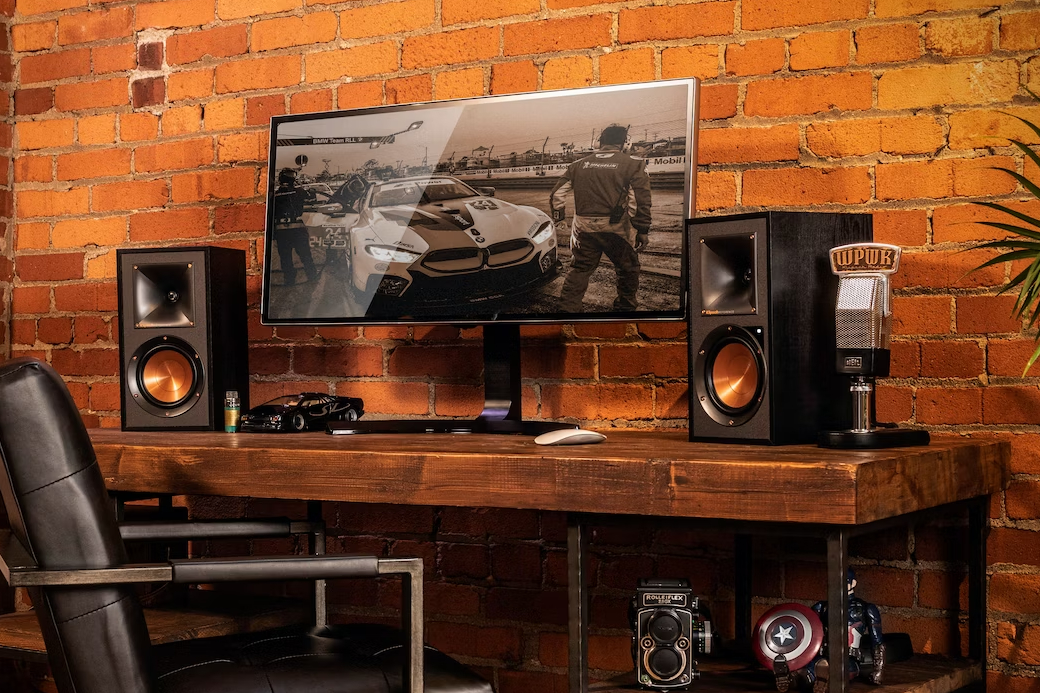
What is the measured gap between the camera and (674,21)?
2266 millimetres

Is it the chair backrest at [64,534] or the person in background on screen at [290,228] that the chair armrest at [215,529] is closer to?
the chair backrest at [64,534]

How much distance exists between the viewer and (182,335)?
224cm

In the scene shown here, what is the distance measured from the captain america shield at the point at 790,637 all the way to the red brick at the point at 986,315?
64 centimetres

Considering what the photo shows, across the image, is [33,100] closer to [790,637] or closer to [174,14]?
[174,14]

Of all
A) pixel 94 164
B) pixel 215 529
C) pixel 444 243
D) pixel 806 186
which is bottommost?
pixel 215 529

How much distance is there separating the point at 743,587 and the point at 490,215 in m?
0.85

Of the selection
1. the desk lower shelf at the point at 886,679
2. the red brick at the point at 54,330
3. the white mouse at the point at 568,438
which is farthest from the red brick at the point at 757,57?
the red brick at the point at 54,330

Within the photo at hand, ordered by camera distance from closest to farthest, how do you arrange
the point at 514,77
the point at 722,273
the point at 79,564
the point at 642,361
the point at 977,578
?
the point at 79,564 < the point at 722,273 < the point at 977,578 < the point at 642,361 < the point at 514,77

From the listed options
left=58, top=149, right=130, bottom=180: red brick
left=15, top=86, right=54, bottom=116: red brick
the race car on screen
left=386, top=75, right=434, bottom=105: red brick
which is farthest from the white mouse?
left=15, top=86, right=54, bottom=116: red brick

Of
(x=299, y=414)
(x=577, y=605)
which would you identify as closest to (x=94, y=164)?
(x=299, y=414)

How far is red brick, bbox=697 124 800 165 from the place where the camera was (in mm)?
2164

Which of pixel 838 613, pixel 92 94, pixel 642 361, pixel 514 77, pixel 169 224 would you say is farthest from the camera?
pixel 92 94

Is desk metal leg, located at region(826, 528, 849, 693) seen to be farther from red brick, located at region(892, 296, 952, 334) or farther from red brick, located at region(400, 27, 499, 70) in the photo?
red brick, located at region(400, 27, 499, 70)

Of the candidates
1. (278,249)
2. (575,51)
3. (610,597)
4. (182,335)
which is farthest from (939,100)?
(182,335)
